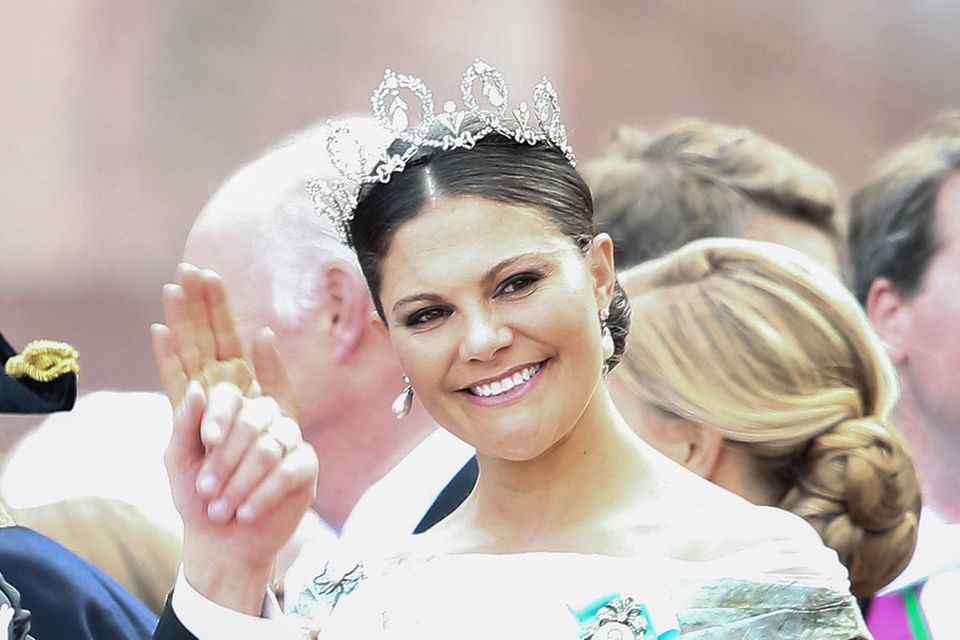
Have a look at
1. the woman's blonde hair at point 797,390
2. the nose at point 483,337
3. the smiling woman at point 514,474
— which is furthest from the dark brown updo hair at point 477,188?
the woman's blonde hair at point 797,390

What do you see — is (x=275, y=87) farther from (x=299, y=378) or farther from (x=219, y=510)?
(x=219, y=510)

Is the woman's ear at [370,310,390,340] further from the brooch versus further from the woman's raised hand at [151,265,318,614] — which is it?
the brooch

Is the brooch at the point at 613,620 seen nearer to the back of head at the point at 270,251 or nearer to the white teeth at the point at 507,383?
the white teeth at the point at 507,383

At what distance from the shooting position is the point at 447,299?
Result: 4.66 ft

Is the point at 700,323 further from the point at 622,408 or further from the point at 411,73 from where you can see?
the point at 411,73

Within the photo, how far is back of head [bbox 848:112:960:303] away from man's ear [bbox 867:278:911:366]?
0.01 m

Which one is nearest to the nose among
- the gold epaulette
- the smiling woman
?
the smiling woman

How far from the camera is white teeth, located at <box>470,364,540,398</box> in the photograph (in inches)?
55.4

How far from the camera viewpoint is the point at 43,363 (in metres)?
1.57

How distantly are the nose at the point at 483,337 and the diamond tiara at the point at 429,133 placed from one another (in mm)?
170

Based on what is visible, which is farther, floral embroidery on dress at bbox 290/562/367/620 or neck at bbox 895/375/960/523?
neck at bbox 895/375/960/523

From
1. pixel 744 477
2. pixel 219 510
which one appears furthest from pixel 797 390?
pixel 219 510

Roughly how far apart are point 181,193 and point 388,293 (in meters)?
0.97

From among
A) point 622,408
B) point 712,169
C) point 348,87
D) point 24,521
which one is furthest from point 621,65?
point 24,521
